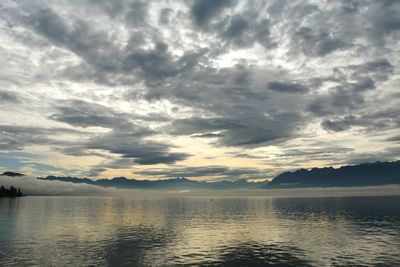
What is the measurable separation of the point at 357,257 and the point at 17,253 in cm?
6700

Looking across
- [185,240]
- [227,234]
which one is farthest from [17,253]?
[227,234]

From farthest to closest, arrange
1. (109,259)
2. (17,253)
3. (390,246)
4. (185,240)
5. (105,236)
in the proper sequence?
(105,236) → (185,240) → (390,246) → (17,253) → (109,259)

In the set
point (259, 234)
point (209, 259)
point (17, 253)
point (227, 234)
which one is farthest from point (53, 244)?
point (259, 234)

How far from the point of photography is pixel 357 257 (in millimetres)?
63406

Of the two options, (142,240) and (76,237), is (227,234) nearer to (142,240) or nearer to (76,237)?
(142,240)

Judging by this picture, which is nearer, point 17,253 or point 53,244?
point 17,253

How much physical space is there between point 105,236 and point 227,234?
115ft

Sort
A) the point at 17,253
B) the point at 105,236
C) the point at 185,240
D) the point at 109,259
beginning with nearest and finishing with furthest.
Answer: the point at 109,259 → the point at 17,253 → the point at 185,240 → the point at 105,236

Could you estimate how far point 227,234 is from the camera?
3844 inches

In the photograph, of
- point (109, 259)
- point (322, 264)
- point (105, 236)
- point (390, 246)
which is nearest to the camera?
point (322, 264)

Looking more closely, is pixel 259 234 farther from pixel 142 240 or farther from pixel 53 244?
pixel 53 244

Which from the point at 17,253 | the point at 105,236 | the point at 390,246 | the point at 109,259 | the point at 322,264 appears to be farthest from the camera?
the point at 105,236

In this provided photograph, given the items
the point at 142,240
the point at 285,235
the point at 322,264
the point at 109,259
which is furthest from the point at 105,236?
the point at 322,264

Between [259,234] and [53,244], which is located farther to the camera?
[259,234]
